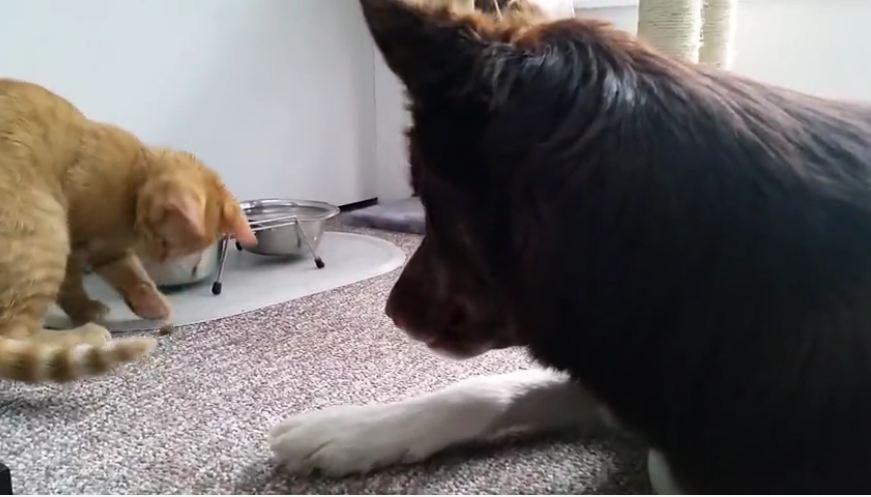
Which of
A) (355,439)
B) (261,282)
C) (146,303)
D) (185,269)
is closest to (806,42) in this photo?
(261,282)

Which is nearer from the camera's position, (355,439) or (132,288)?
(355,439)

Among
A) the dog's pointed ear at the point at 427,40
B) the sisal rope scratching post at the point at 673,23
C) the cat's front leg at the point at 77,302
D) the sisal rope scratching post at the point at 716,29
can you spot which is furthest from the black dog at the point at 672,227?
the sisal rope scratching post at the point at 716,29

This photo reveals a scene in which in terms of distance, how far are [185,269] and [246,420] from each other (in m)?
0.66

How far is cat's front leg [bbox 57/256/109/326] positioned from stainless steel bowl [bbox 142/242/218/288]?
121 millimetres

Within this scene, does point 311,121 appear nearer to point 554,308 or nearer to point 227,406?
point 227,406

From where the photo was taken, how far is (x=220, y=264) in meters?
1.73

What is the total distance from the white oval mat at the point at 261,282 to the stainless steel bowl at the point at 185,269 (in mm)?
20

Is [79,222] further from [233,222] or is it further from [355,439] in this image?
[355,439]

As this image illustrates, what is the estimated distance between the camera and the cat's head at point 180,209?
1.42 m

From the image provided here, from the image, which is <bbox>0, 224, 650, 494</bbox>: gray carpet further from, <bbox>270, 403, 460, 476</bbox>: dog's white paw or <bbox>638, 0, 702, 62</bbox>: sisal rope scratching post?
<bbox>638, 0, 702, 62</bbox>: sisal rope scratching post

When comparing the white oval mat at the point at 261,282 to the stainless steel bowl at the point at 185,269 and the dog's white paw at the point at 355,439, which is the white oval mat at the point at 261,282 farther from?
the dog's white paw at the point at 355,439

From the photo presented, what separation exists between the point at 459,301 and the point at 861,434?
1.23 feet

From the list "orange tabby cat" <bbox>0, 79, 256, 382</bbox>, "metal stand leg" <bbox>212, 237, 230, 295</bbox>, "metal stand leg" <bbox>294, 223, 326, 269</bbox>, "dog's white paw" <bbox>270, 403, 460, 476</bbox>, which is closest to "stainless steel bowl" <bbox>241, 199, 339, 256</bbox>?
"metal stand leg" <bbox>294, 223, 326, 269</bbox>

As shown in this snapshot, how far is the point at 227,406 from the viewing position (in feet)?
3.67
